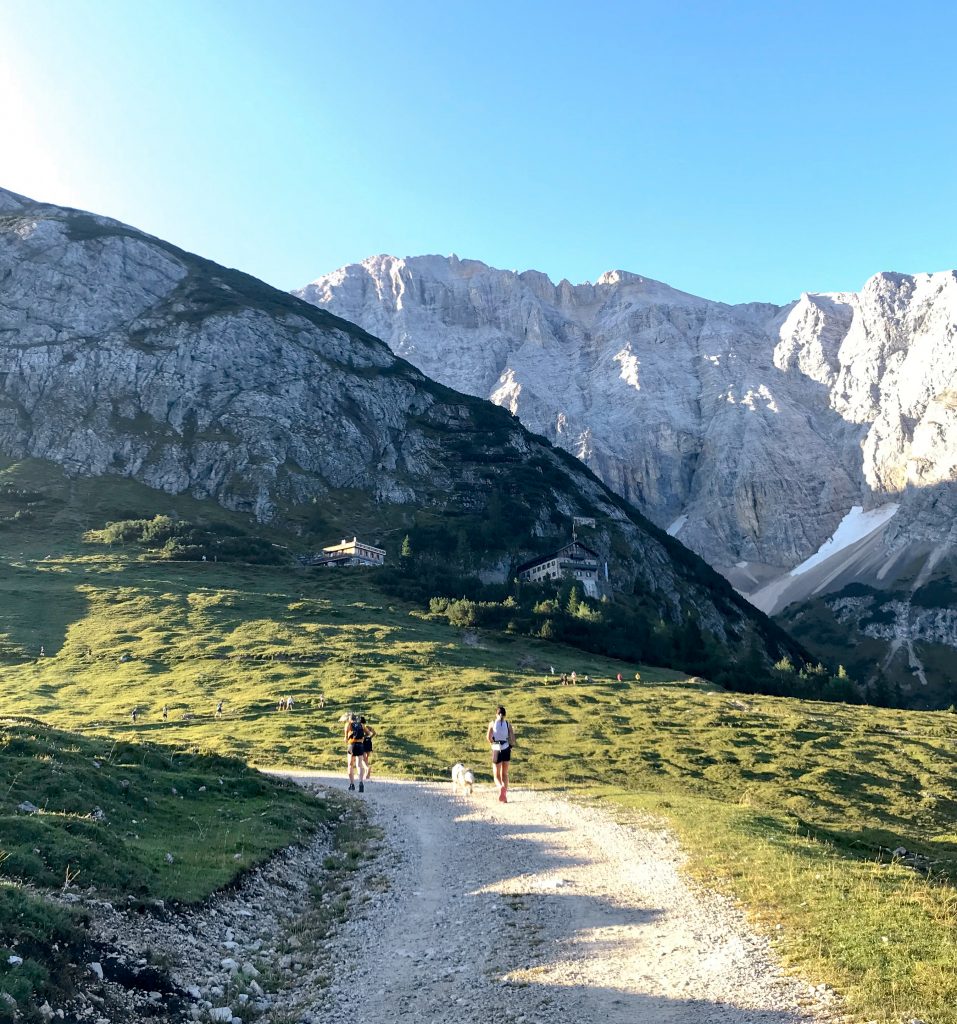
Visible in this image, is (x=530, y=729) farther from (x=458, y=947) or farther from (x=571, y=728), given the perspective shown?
(x=458, y=947)

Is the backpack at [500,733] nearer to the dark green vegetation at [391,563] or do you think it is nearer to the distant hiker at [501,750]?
the distant hiker at [501,750]

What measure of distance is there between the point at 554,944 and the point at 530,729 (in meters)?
41.7

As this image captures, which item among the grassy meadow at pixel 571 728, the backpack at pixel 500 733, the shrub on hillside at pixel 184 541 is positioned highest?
the shrub on hillside at pixel 184 541

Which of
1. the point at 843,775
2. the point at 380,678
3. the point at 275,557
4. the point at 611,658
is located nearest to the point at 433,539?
the point at 275,557

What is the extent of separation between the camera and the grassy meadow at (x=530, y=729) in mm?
16688

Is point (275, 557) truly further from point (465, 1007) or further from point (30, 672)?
point (465, 1007)

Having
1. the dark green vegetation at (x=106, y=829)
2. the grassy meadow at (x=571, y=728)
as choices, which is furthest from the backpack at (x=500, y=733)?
the dark green vegetation at (x=106, y=829)

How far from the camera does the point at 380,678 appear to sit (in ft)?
253

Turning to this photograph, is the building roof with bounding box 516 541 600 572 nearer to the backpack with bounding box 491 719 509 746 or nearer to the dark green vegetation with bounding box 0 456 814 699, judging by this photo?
the dark green vegetation with bounding box 0 456 814 699

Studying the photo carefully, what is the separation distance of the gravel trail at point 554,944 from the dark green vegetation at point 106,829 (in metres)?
4.52

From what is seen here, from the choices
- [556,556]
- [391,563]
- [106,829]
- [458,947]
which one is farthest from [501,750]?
[556,556]

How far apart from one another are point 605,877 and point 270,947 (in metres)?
A: 8.91

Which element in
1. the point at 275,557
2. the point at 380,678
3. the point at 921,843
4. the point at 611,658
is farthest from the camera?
the point at 275,557

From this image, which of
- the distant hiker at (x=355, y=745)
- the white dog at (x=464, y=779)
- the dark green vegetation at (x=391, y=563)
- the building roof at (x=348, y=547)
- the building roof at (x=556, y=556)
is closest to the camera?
the white dog at (x=464, y=779)
